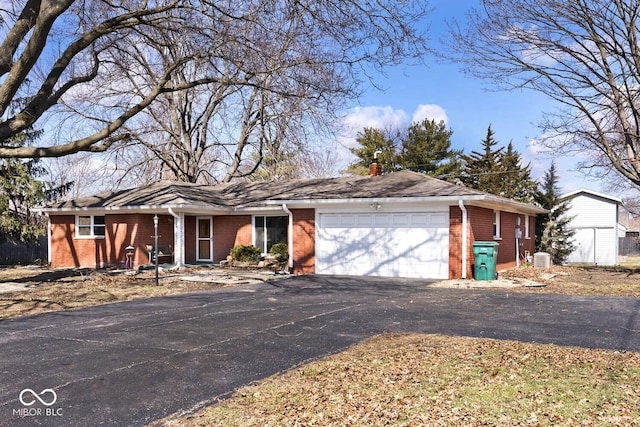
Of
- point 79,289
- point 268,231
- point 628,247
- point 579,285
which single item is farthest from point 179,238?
point 628,247

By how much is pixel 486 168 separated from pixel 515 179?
2.57 m

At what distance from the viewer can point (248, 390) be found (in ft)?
17.1

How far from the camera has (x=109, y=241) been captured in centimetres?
2169

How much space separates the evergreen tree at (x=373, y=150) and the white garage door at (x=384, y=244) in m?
24.4

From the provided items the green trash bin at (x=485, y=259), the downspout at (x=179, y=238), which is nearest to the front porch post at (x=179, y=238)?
the downspout at (x=179, y=238)

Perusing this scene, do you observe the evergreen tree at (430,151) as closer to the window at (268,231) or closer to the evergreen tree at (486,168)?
the evergreen tree at (486,168)

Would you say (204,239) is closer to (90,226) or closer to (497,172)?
(90,226)

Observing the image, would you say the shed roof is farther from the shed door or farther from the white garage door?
the white garage door

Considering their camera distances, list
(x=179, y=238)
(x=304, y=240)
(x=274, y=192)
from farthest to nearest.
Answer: (x=274, y=192) < (x=179, y=238) < (x=304, y=240)

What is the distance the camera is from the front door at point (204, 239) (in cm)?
2212

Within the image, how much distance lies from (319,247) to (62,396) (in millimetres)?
13192

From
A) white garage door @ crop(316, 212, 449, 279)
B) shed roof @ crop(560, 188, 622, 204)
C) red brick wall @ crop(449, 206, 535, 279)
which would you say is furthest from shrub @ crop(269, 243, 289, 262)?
shed roof @ crop(560, 188, 622, 204)

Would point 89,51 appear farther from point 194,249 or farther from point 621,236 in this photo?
point 621,236

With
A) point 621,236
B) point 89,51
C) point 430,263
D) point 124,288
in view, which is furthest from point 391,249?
point 621,236
